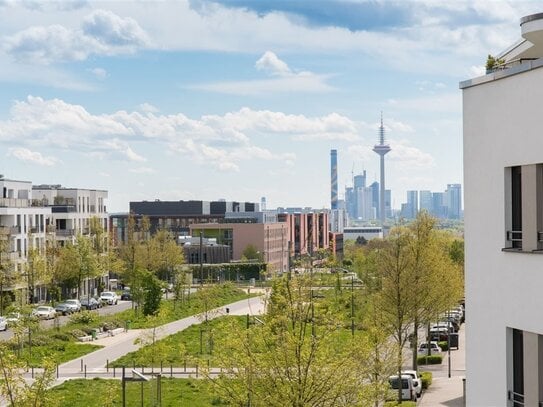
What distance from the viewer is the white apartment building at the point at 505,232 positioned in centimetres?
1226

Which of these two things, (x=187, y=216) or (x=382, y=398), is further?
(x=187, y=216)

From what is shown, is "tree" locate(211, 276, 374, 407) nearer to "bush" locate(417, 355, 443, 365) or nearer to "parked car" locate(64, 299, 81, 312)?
"bush" locate(417, 355, 443, 365)

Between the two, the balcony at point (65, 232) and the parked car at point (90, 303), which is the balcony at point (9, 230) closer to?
the parked car at point (90, 303)

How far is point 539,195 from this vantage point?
12.3 meters

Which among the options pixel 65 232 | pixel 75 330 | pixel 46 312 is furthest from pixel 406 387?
pixel 65 232

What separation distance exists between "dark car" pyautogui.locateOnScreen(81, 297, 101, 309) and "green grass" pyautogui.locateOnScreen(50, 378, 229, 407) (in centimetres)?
3715

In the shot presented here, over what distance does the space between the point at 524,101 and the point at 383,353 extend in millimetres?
22128

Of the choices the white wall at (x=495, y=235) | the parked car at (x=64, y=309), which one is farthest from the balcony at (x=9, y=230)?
the white wall at (x=495, y=235)

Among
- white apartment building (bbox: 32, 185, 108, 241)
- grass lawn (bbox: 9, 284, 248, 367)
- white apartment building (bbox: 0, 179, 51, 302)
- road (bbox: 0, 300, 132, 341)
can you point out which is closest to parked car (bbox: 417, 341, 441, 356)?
grass lawn (bbox: 9, 284, 248, 367)

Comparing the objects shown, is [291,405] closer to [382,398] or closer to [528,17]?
[382,398]

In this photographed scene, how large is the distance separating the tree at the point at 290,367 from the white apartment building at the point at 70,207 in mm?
66260

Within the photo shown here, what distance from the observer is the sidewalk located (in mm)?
37500

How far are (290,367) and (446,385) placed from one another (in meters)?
22.6

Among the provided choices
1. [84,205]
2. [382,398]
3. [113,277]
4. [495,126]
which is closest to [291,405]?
[382,398]
